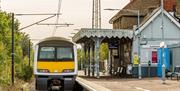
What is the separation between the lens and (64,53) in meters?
32.0

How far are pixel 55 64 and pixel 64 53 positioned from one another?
935 millimetres

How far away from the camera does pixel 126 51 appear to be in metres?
60.4

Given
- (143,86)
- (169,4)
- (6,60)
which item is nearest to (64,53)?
(6,60)

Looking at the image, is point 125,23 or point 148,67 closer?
point 148,67

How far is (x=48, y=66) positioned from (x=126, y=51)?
97.5 ft

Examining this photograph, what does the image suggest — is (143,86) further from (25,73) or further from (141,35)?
(141,35)

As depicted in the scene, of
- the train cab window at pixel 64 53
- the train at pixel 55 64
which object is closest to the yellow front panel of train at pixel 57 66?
the train at pixel 55 64

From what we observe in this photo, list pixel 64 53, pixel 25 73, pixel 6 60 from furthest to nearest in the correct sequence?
1. pixel 25 73
2. pixel 6 60
3. pixel 64 53

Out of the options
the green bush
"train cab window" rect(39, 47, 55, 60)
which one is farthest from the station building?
"train cab window" rect(39, 47, 55, 60)

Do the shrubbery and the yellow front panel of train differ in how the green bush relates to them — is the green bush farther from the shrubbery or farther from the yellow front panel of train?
the yellow front panel of train

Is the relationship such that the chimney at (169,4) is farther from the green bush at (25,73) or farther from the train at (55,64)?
the train at (55,64)

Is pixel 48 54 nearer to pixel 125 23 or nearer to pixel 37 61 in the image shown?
pixel 37 61

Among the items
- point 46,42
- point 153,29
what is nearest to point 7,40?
point 46,42

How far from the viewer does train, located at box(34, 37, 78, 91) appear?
31.2m
